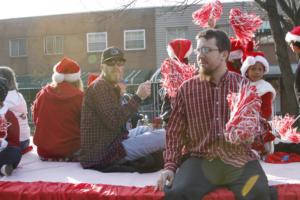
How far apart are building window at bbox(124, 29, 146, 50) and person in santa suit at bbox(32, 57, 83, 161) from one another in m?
18.0

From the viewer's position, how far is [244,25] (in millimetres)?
4520

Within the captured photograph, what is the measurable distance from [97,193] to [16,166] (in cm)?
105

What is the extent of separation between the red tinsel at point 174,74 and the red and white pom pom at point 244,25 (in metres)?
0.81

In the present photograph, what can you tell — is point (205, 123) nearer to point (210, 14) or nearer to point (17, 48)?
point (210, 14)

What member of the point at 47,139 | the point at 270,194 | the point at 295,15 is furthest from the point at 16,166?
the point at 295,15

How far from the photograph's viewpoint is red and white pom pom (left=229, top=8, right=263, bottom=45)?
14.9 ft

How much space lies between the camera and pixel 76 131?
4270 mm

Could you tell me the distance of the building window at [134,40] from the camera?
2219cm

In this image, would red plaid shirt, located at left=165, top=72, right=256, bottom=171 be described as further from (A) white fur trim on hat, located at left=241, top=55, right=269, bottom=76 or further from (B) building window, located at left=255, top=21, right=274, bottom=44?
(B) building window, located at left=255, top=21, right=274, bottom=44

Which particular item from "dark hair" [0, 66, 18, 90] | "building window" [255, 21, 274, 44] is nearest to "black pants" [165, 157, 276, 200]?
"dark hair" [0, 66, 18, 90]

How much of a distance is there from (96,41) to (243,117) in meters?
20.7

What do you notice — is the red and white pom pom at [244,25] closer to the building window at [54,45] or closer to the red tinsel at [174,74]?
the red tinsel at [174,74]

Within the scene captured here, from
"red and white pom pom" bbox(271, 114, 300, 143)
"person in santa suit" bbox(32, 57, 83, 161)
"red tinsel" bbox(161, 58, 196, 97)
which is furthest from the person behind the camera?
"red and white pom pom" bbox(271, 114, 300, 143)

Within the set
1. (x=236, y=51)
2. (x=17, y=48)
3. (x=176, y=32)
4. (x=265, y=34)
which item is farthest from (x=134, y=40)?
(x=236, y=51)
